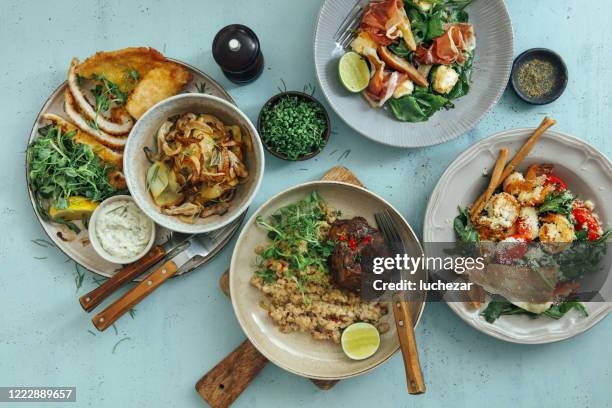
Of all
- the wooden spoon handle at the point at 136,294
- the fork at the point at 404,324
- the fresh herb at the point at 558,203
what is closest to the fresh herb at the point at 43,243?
the wooden spoon handle at the point at 136,294

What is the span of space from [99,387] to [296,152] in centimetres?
154

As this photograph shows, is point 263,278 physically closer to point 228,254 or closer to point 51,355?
point 228,254

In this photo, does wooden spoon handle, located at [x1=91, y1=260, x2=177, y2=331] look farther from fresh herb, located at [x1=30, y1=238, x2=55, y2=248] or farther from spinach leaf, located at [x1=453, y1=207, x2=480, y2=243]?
spinach leaf, located at [x1=453, y1=207, x2=480, y2=243]

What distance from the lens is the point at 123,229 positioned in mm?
2377

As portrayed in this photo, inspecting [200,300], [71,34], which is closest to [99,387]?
[200,300]

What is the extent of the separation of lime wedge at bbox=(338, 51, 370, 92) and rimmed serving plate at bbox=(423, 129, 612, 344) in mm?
566

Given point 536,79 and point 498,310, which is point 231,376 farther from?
point 536,79

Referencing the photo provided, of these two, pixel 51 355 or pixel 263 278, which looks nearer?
pixel 263 278

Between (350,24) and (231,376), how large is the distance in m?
1.79

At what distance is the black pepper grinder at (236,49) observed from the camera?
2.31 meters

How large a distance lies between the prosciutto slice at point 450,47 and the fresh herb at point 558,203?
0.77 meters

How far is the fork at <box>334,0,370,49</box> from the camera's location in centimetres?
248

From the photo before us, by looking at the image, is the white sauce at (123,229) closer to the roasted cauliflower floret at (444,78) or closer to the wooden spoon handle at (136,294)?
the wooden spoon handle at (136,294)

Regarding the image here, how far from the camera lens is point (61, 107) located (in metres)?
2.46
